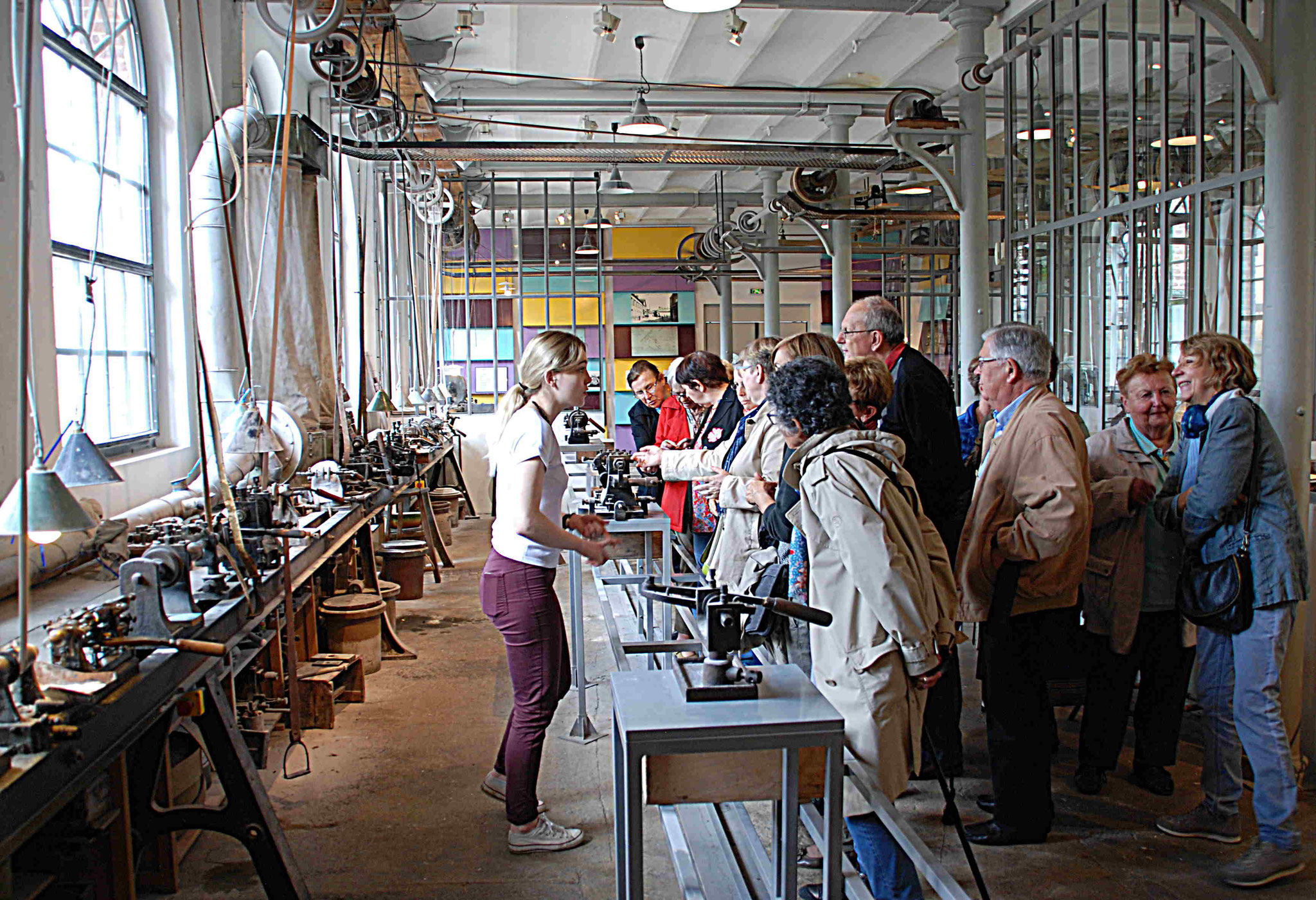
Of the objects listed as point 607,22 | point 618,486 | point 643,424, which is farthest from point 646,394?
point 618,486

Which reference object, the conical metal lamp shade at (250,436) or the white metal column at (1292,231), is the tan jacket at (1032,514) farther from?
the conical metal lamp shade at (250,436)

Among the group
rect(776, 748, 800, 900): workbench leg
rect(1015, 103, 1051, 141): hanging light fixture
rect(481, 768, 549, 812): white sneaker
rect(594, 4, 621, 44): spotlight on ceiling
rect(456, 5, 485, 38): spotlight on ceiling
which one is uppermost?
rect(456, 5, 485, 38): spotlight on ceiling

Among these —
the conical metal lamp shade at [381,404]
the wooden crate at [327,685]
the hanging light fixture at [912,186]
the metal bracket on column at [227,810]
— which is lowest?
the wooden crate at [327,685]

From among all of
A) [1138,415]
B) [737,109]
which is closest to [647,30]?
[737,109]

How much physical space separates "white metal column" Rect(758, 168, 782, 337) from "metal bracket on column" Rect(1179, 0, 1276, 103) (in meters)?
7.64

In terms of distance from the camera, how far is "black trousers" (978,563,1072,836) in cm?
289

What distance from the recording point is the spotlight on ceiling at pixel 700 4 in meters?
4.65

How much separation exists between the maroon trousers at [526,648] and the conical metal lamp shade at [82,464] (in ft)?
3.29

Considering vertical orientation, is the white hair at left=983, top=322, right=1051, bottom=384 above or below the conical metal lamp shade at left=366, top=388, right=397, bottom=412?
above

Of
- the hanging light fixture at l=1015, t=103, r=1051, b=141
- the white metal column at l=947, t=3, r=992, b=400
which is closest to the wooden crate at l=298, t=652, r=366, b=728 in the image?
the white metal column at l=947, t=3, r=992, b=400

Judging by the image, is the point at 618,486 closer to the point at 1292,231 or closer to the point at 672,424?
the point at 672,424

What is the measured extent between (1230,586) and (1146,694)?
0.63 metres

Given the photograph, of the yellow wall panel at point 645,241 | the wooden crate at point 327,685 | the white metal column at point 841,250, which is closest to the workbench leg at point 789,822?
the wooden crate at point 327,685

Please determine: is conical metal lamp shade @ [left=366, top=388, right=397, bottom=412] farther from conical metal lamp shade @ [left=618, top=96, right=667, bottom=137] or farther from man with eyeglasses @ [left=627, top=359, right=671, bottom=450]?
conical metal lamp shade @ [left=618, top=96, right=667, bottom=137]
